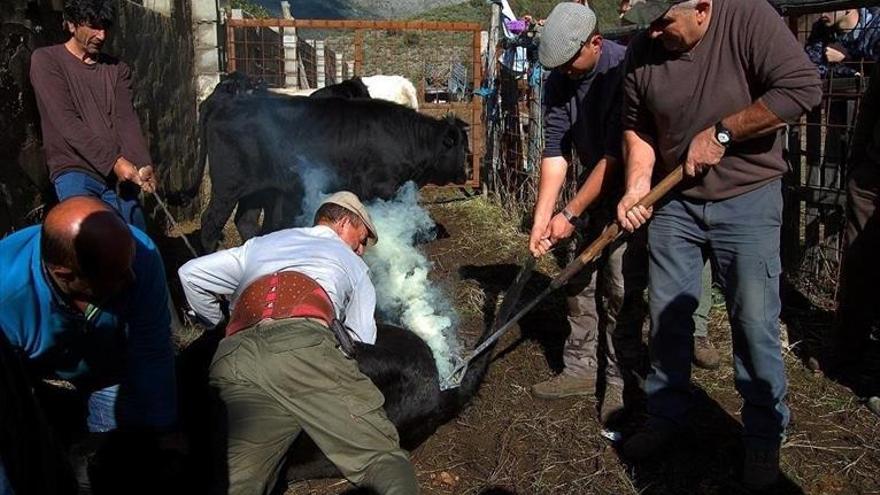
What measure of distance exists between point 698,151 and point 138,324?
226 centimetres

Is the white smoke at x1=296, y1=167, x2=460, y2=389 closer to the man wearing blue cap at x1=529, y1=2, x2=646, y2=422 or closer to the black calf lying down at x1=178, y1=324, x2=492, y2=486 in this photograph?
the black calf lying down at x1=178, y1=324, x2=492, y2=486

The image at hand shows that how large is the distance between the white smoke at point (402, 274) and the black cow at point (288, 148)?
110mm

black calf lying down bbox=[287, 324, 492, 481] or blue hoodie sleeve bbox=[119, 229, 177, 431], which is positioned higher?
blue hoodie sleeve bbox=[119, 229, 177, 431]

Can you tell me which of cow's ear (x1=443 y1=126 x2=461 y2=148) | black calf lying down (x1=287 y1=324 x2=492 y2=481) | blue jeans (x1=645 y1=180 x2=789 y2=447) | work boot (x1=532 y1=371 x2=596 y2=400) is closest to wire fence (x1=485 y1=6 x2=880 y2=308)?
work boot (x1=532 y1=371 x2=596 y2=400)

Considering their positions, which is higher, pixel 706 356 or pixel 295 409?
pixel 295 409

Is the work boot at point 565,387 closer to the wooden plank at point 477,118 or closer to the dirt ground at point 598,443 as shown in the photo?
the dirt ground at point 598,443

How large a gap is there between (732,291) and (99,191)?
3.60 m

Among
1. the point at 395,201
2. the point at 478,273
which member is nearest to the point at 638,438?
the point at 478,273

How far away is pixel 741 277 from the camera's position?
326 cm

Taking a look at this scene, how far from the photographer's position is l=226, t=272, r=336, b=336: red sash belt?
3086 mm

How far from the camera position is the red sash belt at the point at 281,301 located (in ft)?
10.1

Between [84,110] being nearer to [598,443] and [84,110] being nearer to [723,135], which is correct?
[598,443]

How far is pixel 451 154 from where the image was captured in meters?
8.37

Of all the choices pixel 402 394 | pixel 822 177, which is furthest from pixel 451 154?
pixel 402 394
